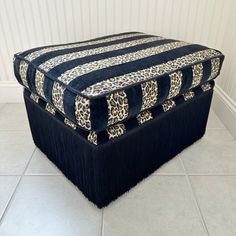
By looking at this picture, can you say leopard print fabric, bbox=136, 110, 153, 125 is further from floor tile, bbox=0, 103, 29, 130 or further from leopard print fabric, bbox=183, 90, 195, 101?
floor tile, bbox=0, 103, 29, 130

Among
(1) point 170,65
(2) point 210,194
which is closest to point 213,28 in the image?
(1) point 170,65

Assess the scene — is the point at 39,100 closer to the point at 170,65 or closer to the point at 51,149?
the point at 51,149

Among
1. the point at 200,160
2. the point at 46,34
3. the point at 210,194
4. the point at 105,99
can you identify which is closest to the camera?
the point at 105,99

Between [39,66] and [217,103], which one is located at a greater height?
[39,66]

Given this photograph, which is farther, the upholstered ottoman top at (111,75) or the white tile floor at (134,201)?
the white tile floor at (134,201)

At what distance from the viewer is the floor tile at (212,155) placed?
1026 mm

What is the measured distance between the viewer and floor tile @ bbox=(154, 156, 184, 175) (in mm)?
1002

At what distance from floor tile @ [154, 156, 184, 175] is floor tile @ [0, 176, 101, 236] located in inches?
12.8

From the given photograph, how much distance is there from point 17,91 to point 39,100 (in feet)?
2.51

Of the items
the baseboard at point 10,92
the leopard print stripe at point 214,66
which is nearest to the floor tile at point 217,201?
the leopard print stripe at point 214,66

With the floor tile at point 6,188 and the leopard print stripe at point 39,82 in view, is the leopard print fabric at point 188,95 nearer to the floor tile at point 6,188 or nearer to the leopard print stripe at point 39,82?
the leopard print stripe at point 39,82

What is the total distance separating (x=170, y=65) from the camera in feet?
2.66

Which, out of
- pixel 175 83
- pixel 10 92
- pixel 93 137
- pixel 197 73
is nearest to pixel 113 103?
pixel 93 137

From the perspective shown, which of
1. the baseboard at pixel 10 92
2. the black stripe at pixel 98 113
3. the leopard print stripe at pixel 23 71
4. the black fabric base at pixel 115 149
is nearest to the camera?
the black stripe at pixel 98 113
